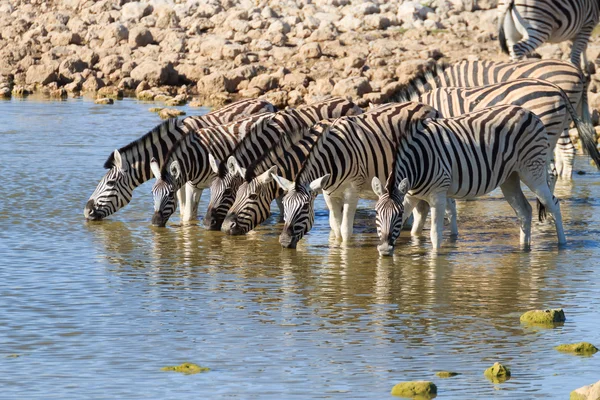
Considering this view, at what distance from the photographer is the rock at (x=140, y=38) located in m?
32.0

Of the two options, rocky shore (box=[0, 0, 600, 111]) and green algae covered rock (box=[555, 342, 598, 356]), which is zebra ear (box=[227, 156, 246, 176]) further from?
rocky shore (box=[0, 0, 600, 111])

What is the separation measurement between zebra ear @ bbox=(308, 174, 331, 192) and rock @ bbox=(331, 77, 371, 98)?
12.7 metres

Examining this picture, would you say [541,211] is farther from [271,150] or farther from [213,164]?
[213,164]

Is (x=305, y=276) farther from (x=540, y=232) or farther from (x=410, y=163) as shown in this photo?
(x=540, y=232)

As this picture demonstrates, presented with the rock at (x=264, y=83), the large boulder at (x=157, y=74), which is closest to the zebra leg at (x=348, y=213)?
the rock at (x=264, y=83)

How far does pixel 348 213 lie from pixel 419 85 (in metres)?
3.01

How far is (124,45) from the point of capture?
1266 inches

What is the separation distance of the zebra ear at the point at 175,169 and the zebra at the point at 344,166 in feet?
5.06

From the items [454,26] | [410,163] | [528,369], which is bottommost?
[528,369]

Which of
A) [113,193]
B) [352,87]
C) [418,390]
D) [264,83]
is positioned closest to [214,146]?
[113,193]

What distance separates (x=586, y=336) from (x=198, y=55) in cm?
2235

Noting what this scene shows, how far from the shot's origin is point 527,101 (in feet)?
44.1

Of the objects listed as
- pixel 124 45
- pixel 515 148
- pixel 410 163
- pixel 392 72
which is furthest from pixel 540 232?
pixel 124 45

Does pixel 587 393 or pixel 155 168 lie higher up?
pixel 155 168
